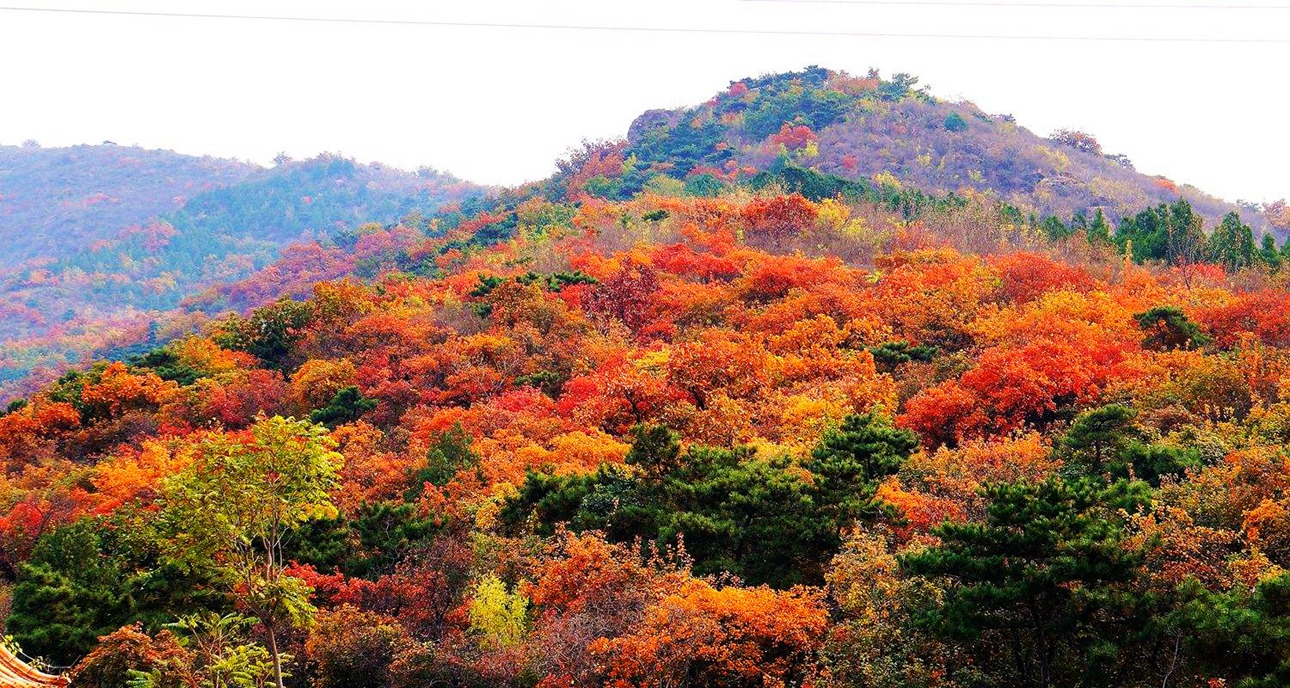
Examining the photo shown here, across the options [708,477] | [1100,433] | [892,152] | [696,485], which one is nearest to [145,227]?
[892,152]

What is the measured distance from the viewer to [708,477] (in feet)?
72.0

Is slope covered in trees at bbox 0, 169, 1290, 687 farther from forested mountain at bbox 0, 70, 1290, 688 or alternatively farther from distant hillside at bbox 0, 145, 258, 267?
distant hillside at bbox 0, 145, 258, 267

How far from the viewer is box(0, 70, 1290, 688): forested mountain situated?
1438 cm

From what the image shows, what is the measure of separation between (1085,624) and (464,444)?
670 inches

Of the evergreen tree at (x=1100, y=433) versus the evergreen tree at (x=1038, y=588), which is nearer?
the evergreen tree at (x=1038, y=588)

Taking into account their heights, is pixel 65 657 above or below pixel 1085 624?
below

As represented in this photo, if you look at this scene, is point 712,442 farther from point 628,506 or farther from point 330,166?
point 330,166

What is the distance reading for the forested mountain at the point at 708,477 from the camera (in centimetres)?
1438

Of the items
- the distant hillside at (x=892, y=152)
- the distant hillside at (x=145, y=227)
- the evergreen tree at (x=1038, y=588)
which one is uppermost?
the evergreen tree at (x=1038, y=588)

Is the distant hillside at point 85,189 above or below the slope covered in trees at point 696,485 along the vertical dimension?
below

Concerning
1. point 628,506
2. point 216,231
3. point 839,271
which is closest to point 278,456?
point 628,506

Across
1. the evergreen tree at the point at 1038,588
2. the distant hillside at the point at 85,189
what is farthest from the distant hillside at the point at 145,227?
the evergreen tree at the point at 1038,588

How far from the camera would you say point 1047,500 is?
1516 cm

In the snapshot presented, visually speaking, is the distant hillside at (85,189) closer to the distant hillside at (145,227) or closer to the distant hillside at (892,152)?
the distant hillside at (145,227)
